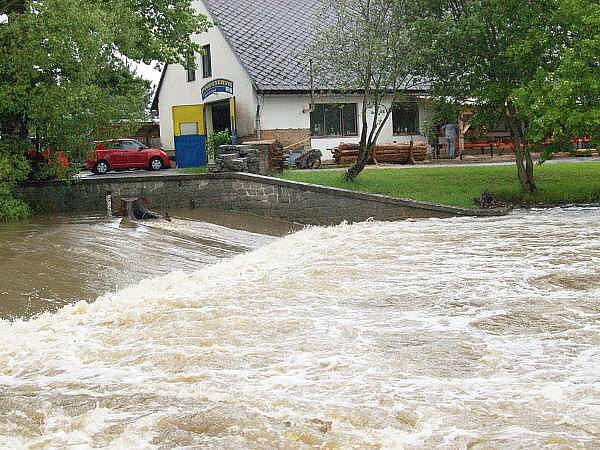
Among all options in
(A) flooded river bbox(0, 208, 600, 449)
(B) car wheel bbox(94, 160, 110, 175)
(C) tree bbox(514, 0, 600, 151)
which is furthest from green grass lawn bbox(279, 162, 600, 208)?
(B) car wheel bbox(94, 160, 110, 175)

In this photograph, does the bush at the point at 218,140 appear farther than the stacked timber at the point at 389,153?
No

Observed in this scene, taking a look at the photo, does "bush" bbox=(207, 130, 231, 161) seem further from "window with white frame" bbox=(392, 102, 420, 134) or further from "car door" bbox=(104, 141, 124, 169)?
"window with white frame" bbox=(392, 102, 420, 134)

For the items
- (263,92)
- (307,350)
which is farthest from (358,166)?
(307,350)

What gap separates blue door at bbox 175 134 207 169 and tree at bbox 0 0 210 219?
6392mm

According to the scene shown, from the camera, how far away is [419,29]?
1934 cm

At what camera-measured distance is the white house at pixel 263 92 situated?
29.2 meters

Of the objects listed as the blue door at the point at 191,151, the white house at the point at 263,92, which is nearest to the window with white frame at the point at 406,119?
the white house at the point at 263,92

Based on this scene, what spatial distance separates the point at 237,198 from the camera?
19.9 meters

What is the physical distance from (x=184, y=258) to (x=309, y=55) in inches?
395

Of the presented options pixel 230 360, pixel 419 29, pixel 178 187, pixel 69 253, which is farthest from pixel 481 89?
pixel 230 360

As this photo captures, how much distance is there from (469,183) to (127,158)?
509 inches

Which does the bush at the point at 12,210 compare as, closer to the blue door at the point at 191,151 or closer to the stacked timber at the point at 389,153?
the blue door at the point at 191,151

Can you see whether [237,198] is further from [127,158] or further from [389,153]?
[389,153]

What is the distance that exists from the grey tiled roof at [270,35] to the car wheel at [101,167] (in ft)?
20.0
